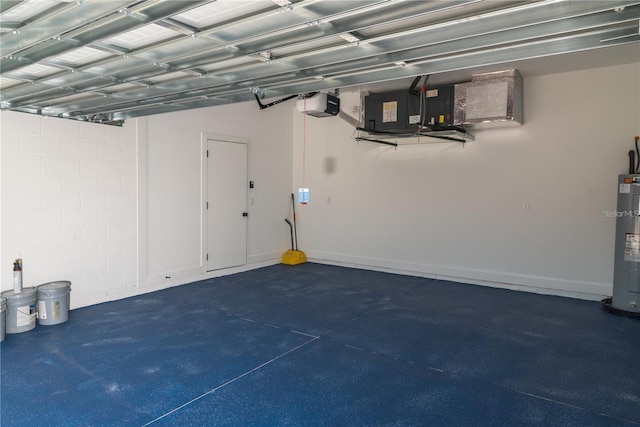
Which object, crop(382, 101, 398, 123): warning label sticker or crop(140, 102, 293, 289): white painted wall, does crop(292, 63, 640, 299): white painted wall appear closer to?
crop(382, 101, 398, 123): warning label sticker

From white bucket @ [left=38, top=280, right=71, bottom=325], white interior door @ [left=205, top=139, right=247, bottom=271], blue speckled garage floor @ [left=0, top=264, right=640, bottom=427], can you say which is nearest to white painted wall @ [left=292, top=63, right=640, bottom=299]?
blue speckled garage floor @ [left=0, top=264, right=640, bottom=427]

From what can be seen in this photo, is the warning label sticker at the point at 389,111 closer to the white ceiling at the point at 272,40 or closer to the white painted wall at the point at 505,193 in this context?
the white painted wall at the point at 505,193

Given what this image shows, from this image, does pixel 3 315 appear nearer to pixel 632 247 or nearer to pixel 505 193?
pixel 505 193

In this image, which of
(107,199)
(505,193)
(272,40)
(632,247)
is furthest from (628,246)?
(107,199)

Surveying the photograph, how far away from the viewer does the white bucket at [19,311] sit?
4012 mm

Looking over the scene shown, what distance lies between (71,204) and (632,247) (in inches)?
255

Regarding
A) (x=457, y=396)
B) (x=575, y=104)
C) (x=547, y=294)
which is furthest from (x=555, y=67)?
(x=457, y=396)

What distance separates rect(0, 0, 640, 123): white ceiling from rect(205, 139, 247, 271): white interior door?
9.66 ft

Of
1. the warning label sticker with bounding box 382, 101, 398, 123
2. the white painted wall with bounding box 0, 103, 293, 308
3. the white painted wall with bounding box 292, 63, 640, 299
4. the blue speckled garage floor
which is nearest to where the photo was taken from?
the blue speckled garage floor

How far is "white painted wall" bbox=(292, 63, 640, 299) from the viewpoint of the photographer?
535 cm

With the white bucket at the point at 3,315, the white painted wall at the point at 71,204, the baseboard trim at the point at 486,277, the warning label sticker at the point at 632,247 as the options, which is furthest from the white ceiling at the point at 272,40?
the baseboard trim at the point at 486,277

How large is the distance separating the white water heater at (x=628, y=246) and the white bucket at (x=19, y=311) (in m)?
6.42

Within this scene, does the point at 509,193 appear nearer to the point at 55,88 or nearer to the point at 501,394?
the point at 501,394

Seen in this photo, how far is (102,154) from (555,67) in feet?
18.9
